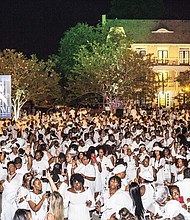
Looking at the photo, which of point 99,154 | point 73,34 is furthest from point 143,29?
point 99,154

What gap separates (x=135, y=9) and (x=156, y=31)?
10458 millimetres

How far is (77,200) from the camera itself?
9.47m

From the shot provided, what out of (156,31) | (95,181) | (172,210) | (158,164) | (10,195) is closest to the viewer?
(172,210)

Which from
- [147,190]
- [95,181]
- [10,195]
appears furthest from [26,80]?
[147,190]

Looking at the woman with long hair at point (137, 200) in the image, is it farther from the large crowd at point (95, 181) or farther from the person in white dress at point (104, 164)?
the person in white dress at point (104, 164)

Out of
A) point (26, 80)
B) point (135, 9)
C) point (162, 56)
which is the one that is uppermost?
point (135, 9)

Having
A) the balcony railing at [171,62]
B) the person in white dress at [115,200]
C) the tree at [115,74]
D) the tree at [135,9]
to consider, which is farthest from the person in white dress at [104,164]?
the tree at [135,9]

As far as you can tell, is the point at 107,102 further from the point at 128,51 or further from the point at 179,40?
the point at 179,40

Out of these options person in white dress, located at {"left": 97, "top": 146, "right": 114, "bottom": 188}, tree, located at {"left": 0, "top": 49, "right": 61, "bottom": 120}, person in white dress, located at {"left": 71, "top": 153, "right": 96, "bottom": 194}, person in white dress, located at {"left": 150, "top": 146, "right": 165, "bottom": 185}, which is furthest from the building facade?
person in white dress, located at {"left": 71, "top": 153, "right": 96, "bottom": 194}

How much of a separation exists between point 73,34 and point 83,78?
10.8m

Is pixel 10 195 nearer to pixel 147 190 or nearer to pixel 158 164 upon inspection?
pixel 147 190

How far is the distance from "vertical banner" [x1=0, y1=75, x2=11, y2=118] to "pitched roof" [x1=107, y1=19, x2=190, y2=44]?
3797cm

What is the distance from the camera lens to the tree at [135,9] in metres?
69.2

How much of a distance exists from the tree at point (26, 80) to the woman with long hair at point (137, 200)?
3113 centimetres
